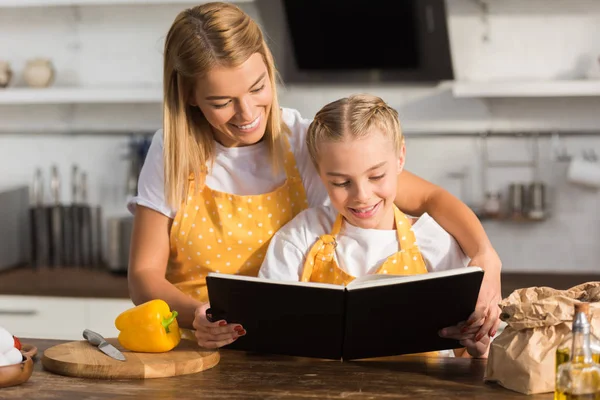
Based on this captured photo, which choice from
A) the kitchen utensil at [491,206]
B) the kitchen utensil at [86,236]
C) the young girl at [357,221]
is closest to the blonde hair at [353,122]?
the young girl at [357,221]

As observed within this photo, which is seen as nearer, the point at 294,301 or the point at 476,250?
the point at 294,301

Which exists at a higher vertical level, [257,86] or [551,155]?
[257,86]

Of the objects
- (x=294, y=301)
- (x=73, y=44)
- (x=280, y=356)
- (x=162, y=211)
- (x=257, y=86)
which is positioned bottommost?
(x=280, y=356)

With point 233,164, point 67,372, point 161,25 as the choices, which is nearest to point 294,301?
point 67,372

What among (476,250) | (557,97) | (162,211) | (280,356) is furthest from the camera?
(557,97)

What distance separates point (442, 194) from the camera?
2.16 metres

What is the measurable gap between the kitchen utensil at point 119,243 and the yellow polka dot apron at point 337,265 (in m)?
1.78

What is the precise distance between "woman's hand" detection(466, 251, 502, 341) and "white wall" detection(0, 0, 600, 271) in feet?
5.87

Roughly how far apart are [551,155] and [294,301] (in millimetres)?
2273

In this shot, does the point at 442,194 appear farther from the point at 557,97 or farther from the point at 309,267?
the point at 557,97

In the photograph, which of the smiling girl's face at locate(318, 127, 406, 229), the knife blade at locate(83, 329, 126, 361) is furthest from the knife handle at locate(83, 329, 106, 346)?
the smiling girl's face at locate(318, 127, 406, 229)

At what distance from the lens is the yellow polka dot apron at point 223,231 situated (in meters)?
2.12

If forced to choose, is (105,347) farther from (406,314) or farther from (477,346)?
(477,346)

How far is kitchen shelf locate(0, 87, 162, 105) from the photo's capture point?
3.70m
